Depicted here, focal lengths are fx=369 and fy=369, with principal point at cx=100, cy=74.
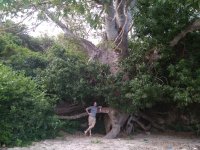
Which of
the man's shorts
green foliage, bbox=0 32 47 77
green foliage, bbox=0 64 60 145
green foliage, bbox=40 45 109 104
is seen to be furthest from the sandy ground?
green foliage, bbox=0 32 47 77

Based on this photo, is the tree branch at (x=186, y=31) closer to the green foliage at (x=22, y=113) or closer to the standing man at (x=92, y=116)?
the standing man at (x=92, y=116)

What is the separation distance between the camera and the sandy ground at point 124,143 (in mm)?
12430

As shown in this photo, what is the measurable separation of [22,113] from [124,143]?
3930 millimetres

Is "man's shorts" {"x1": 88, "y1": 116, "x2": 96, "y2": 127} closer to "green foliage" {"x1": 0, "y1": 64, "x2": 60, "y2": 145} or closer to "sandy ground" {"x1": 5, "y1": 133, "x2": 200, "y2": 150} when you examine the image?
"sandy ground" {"x1": 5, "y1": 133, "x2": 200, "y2": 150}

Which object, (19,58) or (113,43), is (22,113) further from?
(19,58)

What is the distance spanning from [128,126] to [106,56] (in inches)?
137

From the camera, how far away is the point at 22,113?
13.2m

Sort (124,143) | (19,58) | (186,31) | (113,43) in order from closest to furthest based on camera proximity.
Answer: (124,143)
(186,31)
(113,43)
(19,58)

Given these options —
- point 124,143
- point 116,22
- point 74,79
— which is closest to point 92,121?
point 74,79

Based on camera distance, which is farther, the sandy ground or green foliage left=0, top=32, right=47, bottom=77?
green foliage left=0, top=32, right=47, bottom=77

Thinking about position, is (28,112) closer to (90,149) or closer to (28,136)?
(28,136)

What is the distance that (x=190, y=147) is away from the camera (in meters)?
13.5

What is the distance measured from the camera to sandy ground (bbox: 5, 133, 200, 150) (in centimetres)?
1243

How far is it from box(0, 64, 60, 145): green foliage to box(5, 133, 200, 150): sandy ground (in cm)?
54
